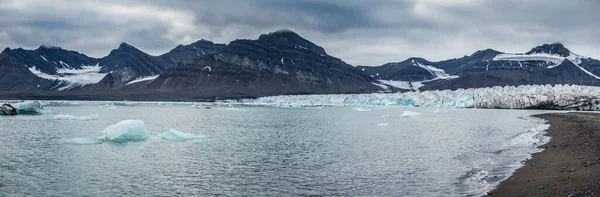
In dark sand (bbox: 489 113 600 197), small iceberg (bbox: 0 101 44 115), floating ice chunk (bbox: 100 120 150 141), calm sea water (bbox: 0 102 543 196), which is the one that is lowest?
calm sea water (bbox: 0 102 543 196)

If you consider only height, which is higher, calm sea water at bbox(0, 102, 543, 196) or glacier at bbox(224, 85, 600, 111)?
glacier at bbox(224, 85, 600, 111)

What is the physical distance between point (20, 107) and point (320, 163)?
61555mm

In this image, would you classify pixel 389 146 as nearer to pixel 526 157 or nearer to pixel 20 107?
pixel 526 157

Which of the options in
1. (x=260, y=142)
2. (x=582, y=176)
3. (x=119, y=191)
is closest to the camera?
(x=582, y=176)

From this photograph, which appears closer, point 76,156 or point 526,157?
point 526,157

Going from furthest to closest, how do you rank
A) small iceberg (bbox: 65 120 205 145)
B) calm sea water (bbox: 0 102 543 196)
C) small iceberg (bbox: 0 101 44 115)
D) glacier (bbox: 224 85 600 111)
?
1. glacier (bbox: 224 85 600 111)
2. small iceberg (bbox: 0 101 44 115)
3. small iceberg (bbox: 65 120 205 145)
4. calm sea water (bbox: 0 102 543 196)

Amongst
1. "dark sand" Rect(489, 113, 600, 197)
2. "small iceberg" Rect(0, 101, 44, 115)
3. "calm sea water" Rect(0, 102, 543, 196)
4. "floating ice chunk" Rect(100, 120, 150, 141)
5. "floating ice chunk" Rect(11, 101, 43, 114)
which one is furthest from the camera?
"floating ice chunk" Rect(11, 101, 43, 114)

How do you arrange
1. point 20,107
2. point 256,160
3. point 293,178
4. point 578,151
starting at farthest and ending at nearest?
1. point 20,107
2. point 256,160
3. point 578,151
4. point 293,178

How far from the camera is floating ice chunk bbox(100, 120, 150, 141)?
31078 millimetres

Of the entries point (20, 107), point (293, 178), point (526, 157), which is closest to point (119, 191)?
point (293, 178)

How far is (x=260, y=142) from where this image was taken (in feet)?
111

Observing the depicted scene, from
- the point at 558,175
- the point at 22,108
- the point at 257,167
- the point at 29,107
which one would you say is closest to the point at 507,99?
the point at 29,107

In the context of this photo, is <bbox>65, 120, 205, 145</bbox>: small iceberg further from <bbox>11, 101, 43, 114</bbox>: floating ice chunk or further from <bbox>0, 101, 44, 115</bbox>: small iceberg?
<bbox>11, 101, 43, 114</bbox>: floating ice chunk

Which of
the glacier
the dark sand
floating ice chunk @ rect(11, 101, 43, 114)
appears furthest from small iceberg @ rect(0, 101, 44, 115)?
the glacier
